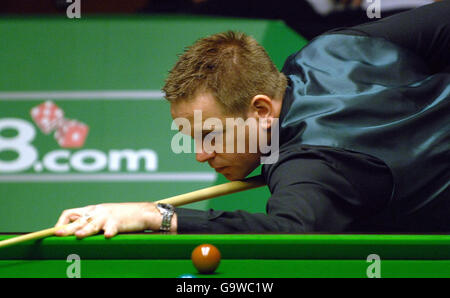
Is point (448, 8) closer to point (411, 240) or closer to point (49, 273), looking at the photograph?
point (411, 240)

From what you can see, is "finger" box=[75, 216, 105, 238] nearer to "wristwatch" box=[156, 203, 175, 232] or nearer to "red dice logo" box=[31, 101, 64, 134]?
"wristwatch" box=[156, 203, 175, 232]

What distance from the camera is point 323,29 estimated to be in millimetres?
4746

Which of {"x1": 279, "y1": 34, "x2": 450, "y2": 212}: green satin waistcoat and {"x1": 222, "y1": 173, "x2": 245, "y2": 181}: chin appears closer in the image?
{"x1": 279, "y1": 34, "x2": 450, "y2": 212}: green satin waistcoat

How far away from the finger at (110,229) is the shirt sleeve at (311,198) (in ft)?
0.70

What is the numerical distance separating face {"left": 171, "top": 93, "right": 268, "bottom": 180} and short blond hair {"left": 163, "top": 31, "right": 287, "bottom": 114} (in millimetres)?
26

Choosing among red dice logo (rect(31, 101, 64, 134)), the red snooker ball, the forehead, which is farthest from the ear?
red dice logo (rect(31, 101, 64, 134))

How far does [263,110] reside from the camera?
2.60 metres

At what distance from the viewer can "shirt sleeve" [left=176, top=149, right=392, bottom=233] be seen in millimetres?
2076

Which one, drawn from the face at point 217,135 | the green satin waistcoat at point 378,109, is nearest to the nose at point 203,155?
the face at point 217,135

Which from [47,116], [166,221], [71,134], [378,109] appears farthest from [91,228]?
[47,116]

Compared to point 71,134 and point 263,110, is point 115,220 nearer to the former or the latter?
point 263,110
